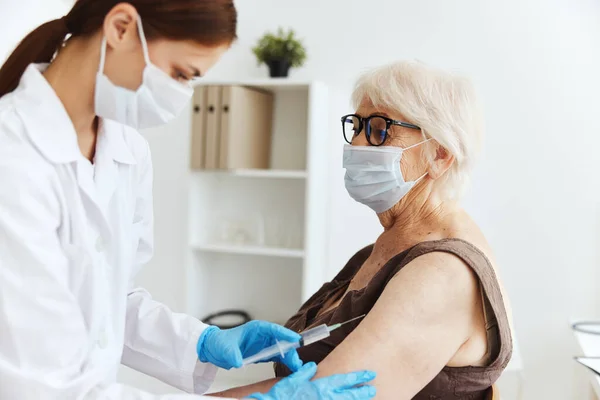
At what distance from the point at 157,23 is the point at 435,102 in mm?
686

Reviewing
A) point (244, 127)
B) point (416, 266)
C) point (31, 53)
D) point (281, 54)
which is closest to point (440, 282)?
point (416, 266)

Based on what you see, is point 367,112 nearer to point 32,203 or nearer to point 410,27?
point 32,203

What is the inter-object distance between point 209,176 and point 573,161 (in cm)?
169

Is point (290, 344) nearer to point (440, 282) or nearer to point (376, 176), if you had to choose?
point (440, 282)

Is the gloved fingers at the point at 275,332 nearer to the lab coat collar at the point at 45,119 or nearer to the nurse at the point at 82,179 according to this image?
the nurse at the point at 82,179

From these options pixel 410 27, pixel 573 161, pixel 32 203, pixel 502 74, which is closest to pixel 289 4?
pixel 410 27

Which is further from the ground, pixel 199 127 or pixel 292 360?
pixel 199 127

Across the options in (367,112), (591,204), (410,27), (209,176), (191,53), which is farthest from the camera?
(209,176)

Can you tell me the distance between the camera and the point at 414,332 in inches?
43.6

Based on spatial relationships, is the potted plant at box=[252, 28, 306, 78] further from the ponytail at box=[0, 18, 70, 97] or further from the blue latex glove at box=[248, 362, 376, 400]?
the blue latex glove at box=[248, 362, 376, 400]

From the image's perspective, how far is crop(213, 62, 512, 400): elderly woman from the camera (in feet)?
3.65

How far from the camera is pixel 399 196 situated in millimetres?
1441

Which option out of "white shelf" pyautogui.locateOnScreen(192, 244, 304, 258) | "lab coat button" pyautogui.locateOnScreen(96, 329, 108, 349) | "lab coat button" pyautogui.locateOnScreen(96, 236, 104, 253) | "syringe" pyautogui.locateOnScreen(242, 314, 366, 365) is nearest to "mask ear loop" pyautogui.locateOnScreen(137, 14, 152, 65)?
"lab coat button" pyautogui.locateOnScreen(96, 236, 104, 253)

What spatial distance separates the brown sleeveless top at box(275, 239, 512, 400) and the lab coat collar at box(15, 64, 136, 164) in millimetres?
659
